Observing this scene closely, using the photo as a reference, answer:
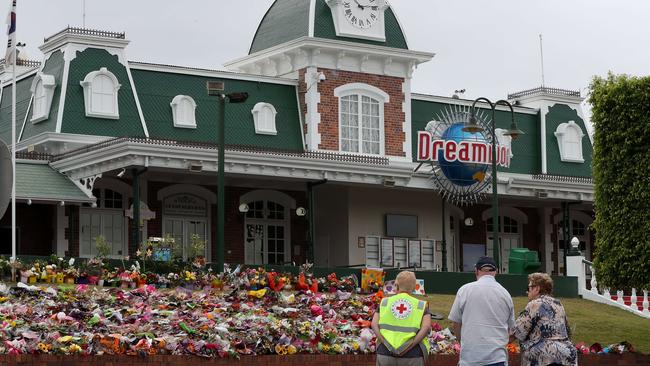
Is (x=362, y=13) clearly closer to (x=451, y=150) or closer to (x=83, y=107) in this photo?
(x=451, y=150)

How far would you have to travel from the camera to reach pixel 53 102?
37406 mm

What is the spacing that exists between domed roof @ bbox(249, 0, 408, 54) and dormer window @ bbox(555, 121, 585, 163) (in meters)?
8.15

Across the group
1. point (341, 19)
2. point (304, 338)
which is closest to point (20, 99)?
point (341, 19)

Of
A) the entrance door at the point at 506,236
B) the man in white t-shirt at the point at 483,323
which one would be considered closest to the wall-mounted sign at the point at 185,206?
the entrance door at the point at 506,236

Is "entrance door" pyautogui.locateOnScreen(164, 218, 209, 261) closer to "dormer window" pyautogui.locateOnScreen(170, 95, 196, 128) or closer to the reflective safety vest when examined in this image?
"dormer window" pyautogui.locateOnScreen(170, 95, 196, 128)

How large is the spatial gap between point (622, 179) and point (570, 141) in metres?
15.2

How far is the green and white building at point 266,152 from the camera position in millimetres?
35969

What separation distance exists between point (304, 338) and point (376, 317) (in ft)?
18.9

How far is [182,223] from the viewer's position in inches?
1518

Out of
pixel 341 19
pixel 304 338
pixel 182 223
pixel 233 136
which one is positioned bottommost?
pixel 304 338

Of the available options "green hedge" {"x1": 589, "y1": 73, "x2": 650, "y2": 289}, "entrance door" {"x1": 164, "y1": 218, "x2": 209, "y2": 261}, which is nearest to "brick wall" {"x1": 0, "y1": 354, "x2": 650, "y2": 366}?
"green hedge" {"x1": 589, "y1": 73, "x2": 650, "y2": 289}

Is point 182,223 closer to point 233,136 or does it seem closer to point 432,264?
point 233,136

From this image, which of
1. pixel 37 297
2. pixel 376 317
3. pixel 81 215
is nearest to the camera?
pixel 376 317

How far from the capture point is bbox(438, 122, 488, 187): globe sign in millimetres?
40000
